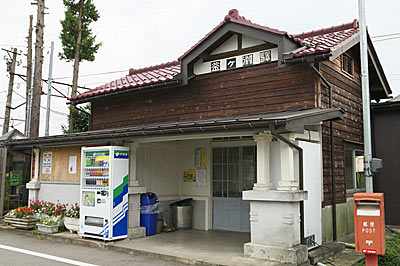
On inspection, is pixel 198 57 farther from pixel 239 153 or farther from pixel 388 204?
pixel 388 204

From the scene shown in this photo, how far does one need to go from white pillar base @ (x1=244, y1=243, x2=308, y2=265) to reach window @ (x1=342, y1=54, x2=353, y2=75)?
18.3ft

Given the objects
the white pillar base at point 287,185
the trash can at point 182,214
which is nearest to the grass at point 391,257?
the white pillar base at point 287,185

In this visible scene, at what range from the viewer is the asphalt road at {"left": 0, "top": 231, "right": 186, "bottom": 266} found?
23.4 ft

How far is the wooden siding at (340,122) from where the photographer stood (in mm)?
8617

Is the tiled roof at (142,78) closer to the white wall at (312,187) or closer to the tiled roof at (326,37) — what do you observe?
the tiled roof at (326,37)

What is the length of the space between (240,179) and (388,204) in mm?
4980

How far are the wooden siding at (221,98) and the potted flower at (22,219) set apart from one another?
365 cm

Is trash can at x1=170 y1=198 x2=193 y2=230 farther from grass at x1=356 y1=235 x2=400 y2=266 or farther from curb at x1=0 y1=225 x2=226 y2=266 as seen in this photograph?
grass at x1=356 y1=235 x2=400 y2=266

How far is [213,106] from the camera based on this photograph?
9992 mm

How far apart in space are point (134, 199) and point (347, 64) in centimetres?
686

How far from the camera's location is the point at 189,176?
36.0 feet

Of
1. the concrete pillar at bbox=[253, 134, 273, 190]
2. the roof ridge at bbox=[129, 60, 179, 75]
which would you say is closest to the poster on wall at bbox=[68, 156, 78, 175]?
the roof ridge at bbox=[129, 60, 179, 75]

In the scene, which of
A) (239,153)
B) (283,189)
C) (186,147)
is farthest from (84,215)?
(283,189)

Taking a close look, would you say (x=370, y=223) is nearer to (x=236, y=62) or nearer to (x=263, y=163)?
(x=263, y=163)
